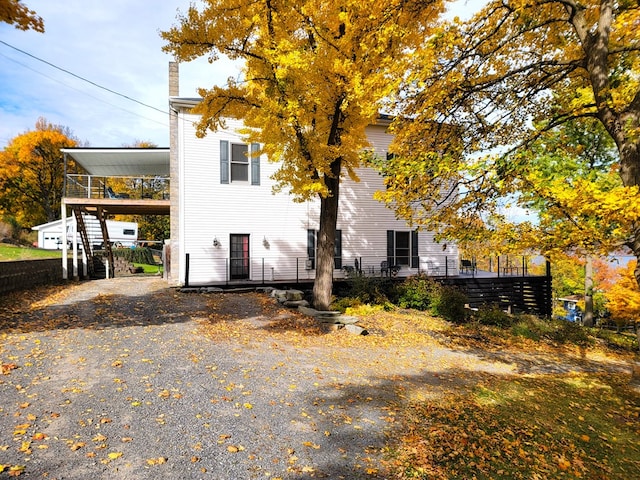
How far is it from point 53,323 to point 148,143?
4873cm

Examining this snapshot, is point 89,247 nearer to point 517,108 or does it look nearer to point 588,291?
point 517,108

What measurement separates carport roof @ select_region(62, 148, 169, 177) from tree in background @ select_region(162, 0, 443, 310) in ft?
23.3

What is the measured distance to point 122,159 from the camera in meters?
16.6

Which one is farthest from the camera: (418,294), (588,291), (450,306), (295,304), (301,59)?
(588,291)

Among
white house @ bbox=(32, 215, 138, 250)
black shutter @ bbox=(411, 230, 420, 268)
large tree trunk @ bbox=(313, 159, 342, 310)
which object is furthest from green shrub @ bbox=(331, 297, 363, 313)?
white house @ bbox=(32, 215, 138, 250)

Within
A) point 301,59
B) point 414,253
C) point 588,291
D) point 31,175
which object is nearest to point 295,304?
point 301,59

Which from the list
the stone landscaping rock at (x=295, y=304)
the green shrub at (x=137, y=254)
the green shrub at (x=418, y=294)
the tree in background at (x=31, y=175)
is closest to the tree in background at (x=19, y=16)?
the stone landscaping rock at (x=295, y=304)

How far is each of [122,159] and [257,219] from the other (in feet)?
23.1

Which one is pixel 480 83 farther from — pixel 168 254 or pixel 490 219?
pixel 168 254

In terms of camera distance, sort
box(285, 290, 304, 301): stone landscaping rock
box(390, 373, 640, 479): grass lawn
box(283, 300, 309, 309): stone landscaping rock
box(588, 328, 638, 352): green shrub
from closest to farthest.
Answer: box(390, 373, 640, 479): grass lawn, box(283, 300, 309, 309): stone landscaping rock, box(285, 290, 304, 301): stone landscaping rock, box(588, 328, 638, 352): green shrub

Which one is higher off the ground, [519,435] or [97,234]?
[97,234]

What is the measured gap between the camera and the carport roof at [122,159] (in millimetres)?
15422

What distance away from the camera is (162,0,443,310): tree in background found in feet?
26.8

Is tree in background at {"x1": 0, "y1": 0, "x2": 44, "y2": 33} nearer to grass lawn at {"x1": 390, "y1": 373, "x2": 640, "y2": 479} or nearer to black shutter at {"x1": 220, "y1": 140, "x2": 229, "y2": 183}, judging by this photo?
grass lawn at {"x1": 390, "y1": 373, "x2": 640, "y2": 479}
